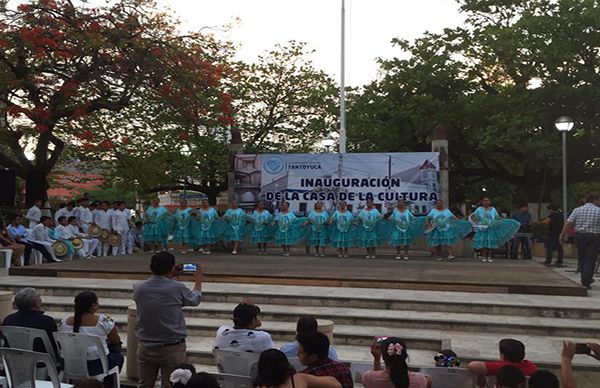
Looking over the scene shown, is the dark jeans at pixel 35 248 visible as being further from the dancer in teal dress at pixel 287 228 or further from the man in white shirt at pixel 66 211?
the dancer in teal dress at pixel 287 228

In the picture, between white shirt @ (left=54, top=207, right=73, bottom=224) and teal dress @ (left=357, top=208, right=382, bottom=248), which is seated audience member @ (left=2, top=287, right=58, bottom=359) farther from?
white shirt @ (left=54, top=207, right=73, bottom=224)

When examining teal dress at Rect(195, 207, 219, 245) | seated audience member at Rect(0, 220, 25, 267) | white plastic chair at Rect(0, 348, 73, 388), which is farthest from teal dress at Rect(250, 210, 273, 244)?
white plastic chair at Rect(0, 348, 73, 388)

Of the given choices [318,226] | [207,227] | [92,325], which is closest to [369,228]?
[318,226]

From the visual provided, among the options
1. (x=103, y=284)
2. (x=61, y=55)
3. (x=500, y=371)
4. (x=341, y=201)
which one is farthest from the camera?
(x=341, y=201)

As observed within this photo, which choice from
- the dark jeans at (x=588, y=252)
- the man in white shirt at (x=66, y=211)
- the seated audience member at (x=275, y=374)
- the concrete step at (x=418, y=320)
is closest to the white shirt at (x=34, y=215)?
the man in white shirt at (x=66, y=211)

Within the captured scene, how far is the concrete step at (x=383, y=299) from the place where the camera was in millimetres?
8547

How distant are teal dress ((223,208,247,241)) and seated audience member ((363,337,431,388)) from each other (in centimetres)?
1280

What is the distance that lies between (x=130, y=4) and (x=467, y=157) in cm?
1769

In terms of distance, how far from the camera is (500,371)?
372 cm

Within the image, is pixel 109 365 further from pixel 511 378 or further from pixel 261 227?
pixel 261 227

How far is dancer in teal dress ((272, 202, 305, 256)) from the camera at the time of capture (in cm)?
1617

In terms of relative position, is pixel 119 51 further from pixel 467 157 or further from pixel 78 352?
pixel 467 157

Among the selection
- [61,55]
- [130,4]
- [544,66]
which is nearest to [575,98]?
[544,66]

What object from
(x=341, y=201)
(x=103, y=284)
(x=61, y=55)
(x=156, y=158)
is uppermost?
(x=61, y=55)
